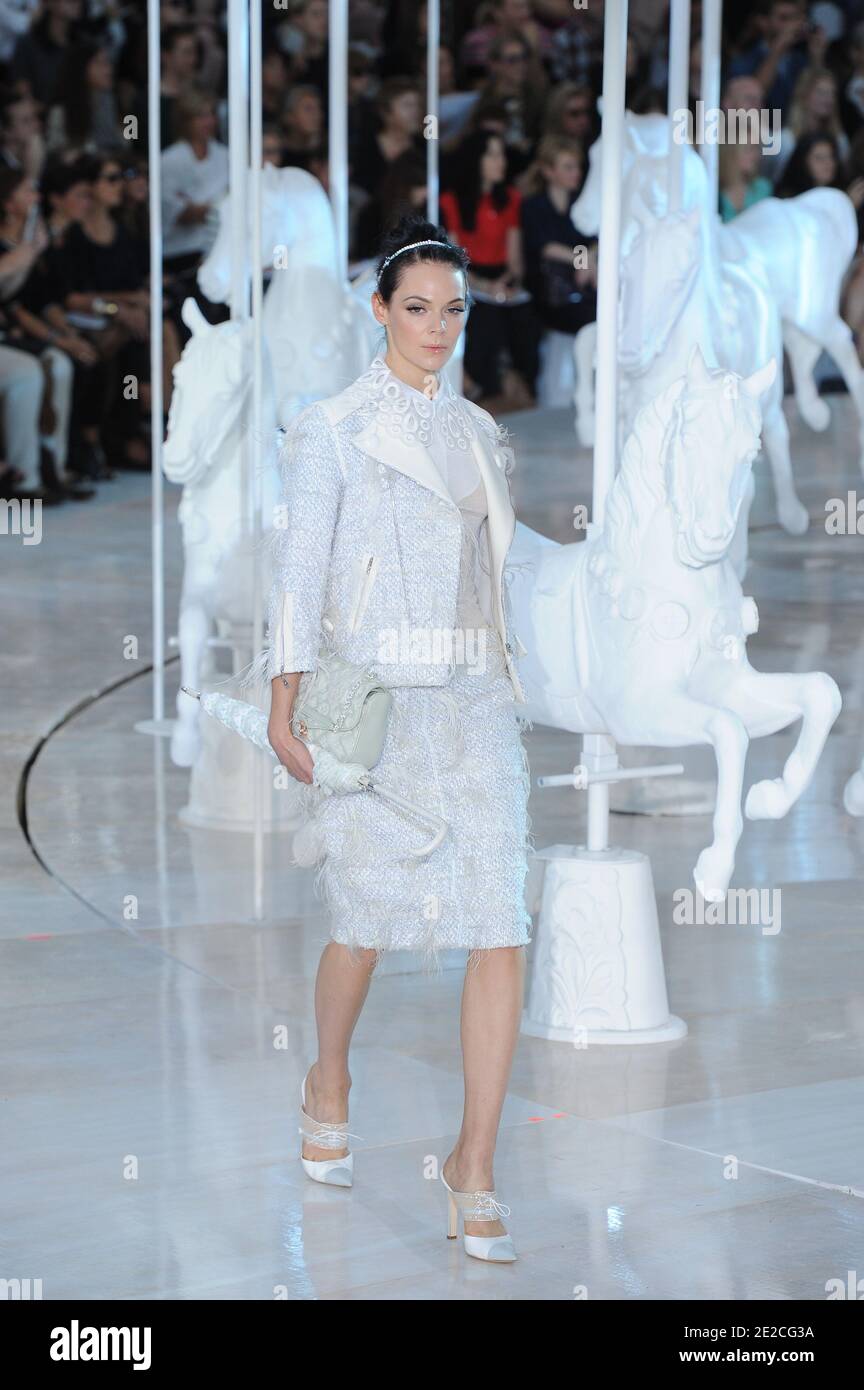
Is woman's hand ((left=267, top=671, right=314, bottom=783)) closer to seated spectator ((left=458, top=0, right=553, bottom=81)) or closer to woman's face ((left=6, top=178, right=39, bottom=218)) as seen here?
woman's face ((left=6, top=178, right=39, bottom=218))

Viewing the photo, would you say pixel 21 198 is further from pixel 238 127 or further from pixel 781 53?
pixel 238 127

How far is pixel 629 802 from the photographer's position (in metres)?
8.05

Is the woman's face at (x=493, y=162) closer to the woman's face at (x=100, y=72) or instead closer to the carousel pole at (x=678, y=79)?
the woman's face at (x=100, y=72)

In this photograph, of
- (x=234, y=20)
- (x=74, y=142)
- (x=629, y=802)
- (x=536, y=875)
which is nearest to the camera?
(x=234, y=20)

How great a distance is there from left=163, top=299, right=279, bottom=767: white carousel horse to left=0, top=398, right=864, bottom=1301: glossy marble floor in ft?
2.01

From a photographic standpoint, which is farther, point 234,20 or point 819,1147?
point 234,20

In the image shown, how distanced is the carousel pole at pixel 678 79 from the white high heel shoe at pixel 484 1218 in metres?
4.90

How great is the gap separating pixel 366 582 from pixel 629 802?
4.06 metres

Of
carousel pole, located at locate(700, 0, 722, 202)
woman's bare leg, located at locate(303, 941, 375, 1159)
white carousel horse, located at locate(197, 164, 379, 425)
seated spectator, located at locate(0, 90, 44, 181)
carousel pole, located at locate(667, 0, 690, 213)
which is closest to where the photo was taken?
woman's bare leg, located at locate(303, 941, 375, 1159)

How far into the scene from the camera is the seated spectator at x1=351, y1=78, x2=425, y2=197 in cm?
1566

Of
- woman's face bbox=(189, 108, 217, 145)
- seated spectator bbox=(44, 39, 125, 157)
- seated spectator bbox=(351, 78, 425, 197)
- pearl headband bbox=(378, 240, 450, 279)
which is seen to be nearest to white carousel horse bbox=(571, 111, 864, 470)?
seated spectator bbox=(351, 78, 425, 197)

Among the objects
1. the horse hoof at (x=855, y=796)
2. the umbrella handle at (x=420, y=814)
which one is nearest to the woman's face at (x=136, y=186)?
the horse hoof at (x=855, y=796)

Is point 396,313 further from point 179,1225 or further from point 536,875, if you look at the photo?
point 536,875
